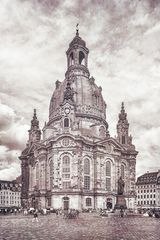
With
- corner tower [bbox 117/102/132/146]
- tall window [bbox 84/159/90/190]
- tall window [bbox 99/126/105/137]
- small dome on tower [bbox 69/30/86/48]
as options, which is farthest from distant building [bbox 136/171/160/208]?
small dome on tower [bbox 69/30/86/48]

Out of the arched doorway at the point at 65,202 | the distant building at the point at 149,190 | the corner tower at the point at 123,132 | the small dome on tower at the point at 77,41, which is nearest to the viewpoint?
the arched doorway at the point at 65,202

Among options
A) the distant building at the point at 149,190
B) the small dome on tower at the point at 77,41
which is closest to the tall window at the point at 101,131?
the small dome on tower at the point at 77,41

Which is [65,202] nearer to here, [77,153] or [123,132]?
[77,153]

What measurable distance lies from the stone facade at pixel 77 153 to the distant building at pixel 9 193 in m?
41.1

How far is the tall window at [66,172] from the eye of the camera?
3342 inches

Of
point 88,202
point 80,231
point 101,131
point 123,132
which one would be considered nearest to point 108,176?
point 88,202

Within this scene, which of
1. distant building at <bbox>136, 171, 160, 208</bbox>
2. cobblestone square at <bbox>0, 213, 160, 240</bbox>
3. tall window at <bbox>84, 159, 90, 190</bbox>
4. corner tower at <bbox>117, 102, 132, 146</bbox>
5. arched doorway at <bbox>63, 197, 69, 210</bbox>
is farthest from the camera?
distant building at <bbox>136, 171, 160, 208</bbox>

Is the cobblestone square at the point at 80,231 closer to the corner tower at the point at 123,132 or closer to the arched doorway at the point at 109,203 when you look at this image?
the arched doorway at the point at 109,203

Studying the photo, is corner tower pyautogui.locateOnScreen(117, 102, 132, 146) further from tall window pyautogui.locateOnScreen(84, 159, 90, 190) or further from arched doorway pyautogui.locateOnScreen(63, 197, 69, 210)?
arched doorway pyautogui.locateOnScreen(63, 197, 69, 210)

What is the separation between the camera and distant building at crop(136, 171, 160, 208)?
430 feet

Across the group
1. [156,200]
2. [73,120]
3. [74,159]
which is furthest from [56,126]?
[156,200]

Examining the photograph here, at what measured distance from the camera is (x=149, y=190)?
5305 inches

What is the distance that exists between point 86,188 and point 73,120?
55.4ft

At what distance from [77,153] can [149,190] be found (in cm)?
5849
